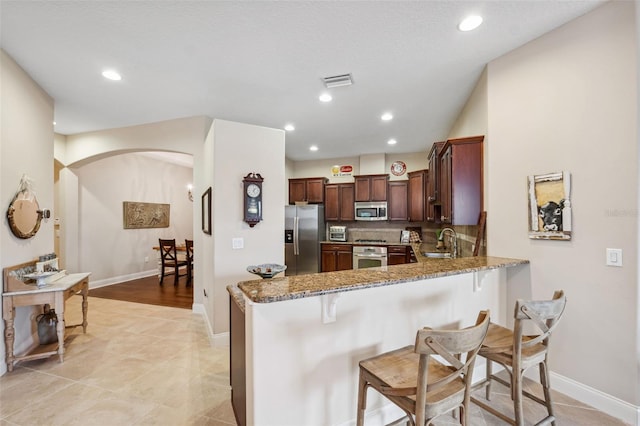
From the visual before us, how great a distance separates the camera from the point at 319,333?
1.68 m

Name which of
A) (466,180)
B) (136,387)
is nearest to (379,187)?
(466,180)

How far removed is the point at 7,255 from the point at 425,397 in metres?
3.74

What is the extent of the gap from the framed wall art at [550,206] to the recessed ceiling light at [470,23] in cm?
133

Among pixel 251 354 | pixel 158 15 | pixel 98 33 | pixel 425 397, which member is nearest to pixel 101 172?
pixel 98 33

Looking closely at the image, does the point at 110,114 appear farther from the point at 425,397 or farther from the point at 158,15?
the point at 425,397

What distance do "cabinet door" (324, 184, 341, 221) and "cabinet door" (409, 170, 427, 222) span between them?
5.37 ft

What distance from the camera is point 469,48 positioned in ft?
8.18

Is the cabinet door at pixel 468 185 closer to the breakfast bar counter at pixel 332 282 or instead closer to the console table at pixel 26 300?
the breakfast bar counter at pixel 332 282

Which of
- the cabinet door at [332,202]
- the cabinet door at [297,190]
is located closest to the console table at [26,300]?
the cabinet door at [297,190]

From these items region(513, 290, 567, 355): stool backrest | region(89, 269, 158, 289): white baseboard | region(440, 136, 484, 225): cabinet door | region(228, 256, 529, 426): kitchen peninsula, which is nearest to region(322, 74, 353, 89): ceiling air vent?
region(440, 136, 484, 225): cabinet door

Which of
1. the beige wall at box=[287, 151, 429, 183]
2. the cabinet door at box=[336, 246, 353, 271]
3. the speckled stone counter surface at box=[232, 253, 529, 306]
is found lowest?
the cabinet door at box=[336, 246, 353, 271]

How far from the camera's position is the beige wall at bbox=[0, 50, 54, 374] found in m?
2.59

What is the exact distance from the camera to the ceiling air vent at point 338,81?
9.78ft

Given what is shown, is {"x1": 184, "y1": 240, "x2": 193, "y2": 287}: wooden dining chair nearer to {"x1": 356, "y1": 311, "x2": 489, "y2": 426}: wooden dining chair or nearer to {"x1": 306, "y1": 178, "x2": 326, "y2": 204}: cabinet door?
{"x1": 306, "y1": 178, "x2": 326, "y2": 204}: cabinet door
